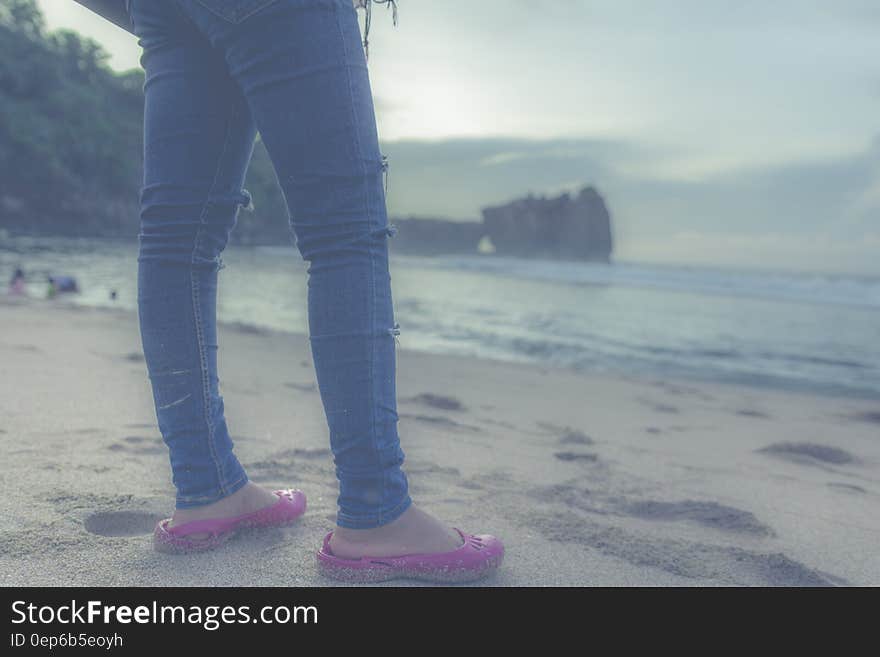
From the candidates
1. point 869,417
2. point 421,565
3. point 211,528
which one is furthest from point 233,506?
point 869,417

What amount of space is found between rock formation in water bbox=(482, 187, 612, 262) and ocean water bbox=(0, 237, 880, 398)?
120 feet

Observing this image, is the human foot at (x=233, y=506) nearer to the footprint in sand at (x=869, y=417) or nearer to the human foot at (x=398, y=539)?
the human foot at (x=398, y=539)

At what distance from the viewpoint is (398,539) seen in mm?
1168

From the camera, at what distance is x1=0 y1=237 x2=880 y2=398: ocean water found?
609 cm

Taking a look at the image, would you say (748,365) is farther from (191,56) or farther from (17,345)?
(191,56)

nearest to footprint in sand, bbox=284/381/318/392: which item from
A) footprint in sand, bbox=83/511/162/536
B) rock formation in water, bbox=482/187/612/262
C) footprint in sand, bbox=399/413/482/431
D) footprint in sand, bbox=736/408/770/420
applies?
footprint in sand, bbox=399/413/482/431

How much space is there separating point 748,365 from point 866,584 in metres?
5.44

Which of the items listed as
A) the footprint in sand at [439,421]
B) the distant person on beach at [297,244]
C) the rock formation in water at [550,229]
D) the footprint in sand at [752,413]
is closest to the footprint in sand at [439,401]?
the footprint in sand at [439,421]

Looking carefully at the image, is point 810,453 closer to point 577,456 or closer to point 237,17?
point 577,456

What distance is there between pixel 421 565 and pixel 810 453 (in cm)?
208

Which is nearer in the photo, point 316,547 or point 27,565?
point 27,565

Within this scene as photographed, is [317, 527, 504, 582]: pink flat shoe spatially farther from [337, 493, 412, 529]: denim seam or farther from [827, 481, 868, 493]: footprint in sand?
[827, 481, 868, 493]: footprint in sand

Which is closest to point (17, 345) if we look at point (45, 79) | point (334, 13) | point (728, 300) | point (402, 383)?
point (402, 383)
